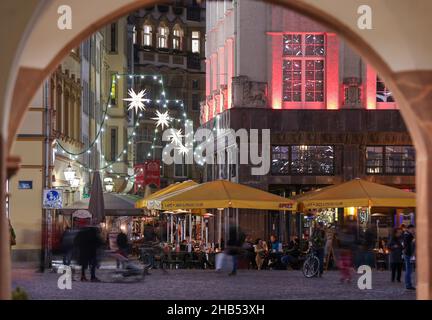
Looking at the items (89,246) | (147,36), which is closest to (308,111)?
(89,246)

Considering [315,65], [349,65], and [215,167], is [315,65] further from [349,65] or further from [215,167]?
[215,167]

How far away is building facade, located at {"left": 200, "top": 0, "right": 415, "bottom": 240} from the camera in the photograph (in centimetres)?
4669

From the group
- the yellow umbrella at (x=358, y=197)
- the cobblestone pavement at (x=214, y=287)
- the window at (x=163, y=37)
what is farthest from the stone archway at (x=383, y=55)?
the window at (x=163, y=37)

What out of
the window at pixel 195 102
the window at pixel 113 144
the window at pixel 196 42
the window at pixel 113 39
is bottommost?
the window at pixel 113 144

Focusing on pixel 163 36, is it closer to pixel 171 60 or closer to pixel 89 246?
pixel 171 60

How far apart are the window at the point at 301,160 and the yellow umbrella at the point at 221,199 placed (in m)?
9.80

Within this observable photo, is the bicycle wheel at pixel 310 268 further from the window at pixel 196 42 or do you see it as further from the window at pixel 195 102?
the window at pixel 196 42

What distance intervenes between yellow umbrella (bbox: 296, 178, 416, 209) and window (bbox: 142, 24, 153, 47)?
69.5m

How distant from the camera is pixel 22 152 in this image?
4272 cm

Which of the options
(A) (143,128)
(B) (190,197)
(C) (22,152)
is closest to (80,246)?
(B) (190,197)

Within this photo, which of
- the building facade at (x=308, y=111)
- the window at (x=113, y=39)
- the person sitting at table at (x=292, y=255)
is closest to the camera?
the person sitting at table at (x=292, y=255)

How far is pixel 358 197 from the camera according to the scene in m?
35.9

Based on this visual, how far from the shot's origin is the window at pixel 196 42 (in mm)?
107438

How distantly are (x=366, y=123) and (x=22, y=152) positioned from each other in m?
12.9
